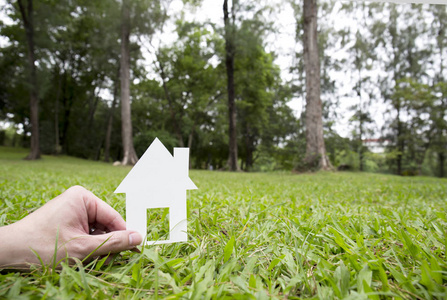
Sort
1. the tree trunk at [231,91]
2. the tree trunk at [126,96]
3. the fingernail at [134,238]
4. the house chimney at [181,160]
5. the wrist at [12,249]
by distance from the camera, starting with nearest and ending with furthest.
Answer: the wrist at [12,249], the fingernail at [134,238], the house chimney at [181,160], the tree trunk at [231,91], the tree trunk at [126,96]

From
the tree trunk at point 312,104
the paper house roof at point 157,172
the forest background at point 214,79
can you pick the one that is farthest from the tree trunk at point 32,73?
the paper house roof at point 157,172

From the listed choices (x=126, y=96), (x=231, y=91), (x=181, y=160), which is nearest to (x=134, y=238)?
(x=181, y=160)

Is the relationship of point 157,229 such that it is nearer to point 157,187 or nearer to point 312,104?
point 157,187

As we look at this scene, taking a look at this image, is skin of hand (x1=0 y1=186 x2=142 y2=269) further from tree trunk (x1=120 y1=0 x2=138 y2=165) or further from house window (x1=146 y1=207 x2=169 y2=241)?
tree trunk (x1=120 y1=0 x2=138 y2=165)

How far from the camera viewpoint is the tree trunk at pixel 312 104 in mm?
8219


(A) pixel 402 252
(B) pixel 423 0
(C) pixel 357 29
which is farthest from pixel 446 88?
(A) pixel 402 252

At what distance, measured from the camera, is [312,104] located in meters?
8.49

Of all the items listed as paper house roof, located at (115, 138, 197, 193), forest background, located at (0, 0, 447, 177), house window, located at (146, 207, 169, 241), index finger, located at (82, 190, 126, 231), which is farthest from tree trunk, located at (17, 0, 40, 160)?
paper house roof, located at (115, 138, 197, 193)

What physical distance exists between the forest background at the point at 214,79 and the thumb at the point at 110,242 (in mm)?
11060

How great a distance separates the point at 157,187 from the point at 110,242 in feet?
0.79

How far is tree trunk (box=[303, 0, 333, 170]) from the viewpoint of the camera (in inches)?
324

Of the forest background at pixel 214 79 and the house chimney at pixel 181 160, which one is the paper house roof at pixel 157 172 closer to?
the house chimney at pixel 181 160

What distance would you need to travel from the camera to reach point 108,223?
0.99 meters

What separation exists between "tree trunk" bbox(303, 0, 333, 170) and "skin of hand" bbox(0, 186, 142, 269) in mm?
7948
